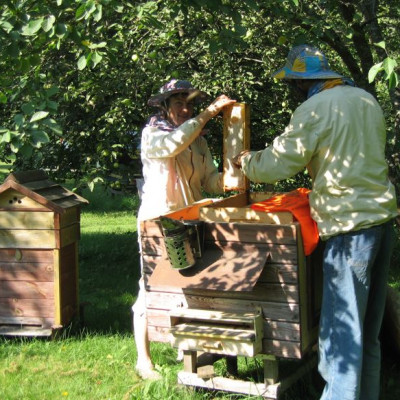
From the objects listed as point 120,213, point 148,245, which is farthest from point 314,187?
point 120,213

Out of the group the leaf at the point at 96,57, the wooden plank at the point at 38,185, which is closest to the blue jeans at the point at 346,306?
the leaf at the point at 96,57

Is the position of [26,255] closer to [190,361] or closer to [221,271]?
[190,361]

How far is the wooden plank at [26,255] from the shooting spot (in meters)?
5.33

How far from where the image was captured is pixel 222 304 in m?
3.50

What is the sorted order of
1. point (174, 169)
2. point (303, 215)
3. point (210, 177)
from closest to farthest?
point (303, 215)
point (174, 169)
point (210, 177)


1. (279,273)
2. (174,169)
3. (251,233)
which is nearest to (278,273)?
(279,273)

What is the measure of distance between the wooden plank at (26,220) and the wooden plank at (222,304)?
1.81 meters

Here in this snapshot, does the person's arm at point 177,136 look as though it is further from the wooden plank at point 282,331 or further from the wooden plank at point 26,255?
the wooden plank at point 26,255

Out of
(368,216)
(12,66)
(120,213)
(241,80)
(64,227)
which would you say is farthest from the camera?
(120,213)

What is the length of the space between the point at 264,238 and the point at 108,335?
252 cm

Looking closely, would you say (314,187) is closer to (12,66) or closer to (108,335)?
(12,66)

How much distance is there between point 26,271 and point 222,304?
2443mm

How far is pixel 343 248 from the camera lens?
3.29 metres

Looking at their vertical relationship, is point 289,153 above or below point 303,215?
above
